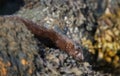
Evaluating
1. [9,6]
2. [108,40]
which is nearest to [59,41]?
[9,6]

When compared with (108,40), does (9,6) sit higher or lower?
higher

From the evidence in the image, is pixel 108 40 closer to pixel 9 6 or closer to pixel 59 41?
Answer: pixel 9 6

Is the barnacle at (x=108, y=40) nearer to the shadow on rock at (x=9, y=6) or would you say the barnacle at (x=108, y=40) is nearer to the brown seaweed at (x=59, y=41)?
the shadow on rock at (x=9, y=6)

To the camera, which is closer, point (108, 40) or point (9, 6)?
point (9, 6)

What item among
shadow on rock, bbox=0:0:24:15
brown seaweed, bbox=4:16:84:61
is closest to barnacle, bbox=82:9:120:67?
shadow on rock, bbox=0:0:24:15

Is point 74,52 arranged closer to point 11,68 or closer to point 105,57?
point 11,68

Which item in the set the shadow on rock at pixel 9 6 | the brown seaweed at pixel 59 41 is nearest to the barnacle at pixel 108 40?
the shadow on rock at pixel 9 6

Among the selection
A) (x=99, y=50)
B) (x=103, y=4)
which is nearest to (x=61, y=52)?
(x=99, y=50)

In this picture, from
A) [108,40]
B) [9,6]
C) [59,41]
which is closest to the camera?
[59,41]
